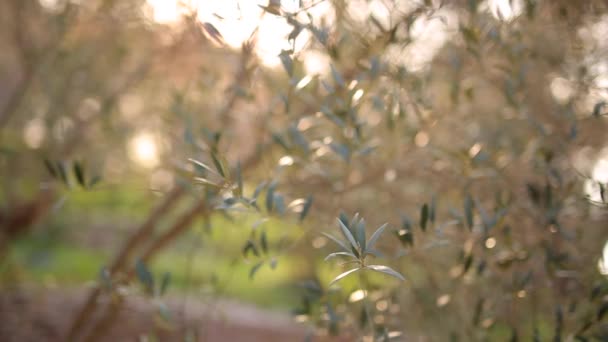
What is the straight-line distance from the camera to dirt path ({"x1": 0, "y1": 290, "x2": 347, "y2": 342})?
5375 millimetres

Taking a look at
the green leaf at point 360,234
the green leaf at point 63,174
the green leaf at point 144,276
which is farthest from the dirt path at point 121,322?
the green leaf at point 360,234

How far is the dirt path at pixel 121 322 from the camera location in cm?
538

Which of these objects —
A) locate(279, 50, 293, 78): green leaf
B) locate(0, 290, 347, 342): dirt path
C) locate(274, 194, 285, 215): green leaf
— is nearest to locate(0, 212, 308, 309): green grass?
locate(0, 290, 347, 342): dirt path

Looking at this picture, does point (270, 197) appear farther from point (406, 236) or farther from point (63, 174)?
point (63, 174)

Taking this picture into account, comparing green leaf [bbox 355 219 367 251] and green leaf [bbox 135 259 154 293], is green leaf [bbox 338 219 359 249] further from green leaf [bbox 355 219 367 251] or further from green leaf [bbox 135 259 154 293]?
green leaf [bbox 135 259 154 293]

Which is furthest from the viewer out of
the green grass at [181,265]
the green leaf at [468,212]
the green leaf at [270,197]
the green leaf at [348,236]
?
the green grass at [181,265]

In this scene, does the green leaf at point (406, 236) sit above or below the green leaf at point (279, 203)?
below

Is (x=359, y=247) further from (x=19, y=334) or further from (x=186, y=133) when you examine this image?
(x=19, y=334)

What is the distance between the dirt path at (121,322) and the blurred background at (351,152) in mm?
27

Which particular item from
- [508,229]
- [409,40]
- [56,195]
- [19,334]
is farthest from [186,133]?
[56,195]

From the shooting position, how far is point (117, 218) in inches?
461

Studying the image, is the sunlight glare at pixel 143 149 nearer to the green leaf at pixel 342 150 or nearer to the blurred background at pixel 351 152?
the blurred background at pixel 351 152

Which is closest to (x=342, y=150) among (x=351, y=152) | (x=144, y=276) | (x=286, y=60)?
(x=351, y=152)

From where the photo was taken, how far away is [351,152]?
8.96 feet
